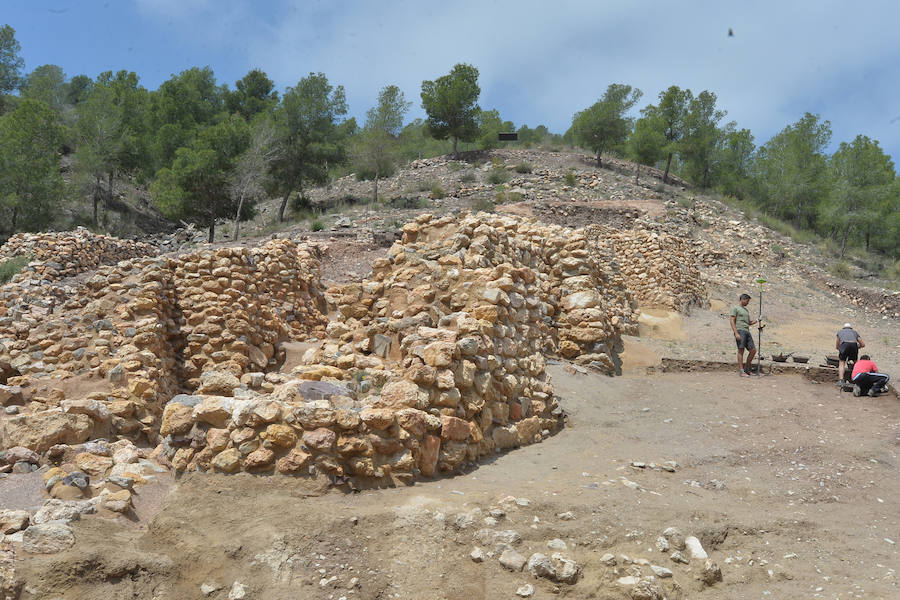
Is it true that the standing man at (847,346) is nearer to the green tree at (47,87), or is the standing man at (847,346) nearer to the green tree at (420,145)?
the green tree at (420,145)

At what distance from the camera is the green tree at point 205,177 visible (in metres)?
23.7

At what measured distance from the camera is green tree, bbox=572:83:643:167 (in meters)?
38.2

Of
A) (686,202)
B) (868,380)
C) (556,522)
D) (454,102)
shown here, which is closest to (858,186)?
(686,202)

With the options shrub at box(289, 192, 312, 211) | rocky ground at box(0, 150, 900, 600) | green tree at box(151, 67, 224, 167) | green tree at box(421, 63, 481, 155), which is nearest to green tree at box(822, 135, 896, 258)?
green tree at box(421, 63, 481, 155)

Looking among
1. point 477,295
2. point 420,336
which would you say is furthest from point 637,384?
point 420,336

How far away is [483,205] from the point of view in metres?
26.5

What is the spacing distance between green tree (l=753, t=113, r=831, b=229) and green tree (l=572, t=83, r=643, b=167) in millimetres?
10787

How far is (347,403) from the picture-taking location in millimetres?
4156

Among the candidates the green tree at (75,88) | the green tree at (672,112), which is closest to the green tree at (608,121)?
the green tree at (672,112)

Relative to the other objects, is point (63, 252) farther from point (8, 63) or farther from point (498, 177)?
point (8, 63)

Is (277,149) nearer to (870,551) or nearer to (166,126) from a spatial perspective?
(166,126)

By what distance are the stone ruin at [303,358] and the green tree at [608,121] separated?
98.0 feet

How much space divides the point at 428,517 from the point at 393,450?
2.40 feet

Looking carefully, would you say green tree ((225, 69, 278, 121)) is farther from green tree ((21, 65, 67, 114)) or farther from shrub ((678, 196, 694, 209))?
shrub ((678, 196, 694, 209))
